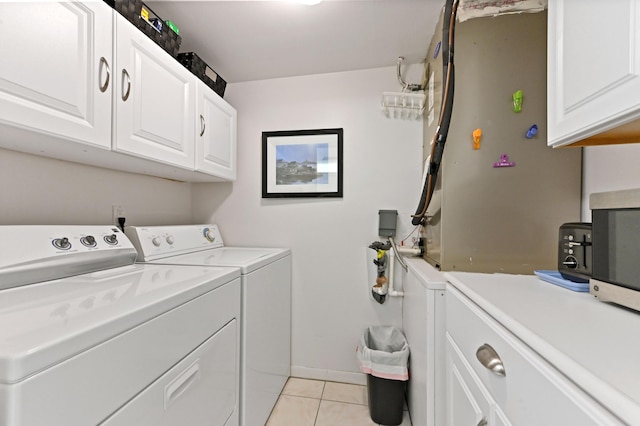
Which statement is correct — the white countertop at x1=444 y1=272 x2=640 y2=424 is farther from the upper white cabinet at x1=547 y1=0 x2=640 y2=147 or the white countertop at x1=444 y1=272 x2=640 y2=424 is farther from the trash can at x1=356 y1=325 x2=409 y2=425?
the trash can at x1=356 y1=325 x2=409 y2=425

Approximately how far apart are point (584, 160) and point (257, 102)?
2.05 metres

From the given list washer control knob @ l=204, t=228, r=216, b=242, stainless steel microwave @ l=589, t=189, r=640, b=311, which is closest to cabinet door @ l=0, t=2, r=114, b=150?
washer control knob @ l=204, t=228, r=216, b=242

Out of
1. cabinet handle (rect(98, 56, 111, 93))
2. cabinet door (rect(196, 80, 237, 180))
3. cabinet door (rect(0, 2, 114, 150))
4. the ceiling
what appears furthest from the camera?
cabinet door (rect(196, 80, 237, 180))

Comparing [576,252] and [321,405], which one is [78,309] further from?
[321,405]

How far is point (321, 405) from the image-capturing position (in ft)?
5.59

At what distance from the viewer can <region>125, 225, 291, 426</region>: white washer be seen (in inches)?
50.7

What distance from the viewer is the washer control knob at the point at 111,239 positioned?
1.26 metres

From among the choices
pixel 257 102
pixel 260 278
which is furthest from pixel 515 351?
pixel 257 102

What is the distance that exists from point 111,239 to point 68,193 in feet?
1.03

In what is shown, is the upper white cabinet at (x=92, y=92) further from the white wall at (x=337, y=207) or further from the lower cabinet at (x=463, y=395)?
the lower cabinet at (x=463, y=395)

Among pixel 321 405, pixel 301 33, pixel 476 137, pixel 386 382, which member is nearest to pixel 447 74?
pixel 476 137

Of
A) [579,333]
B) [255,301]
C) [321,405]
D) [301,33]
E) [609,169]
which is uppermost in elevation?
[301,33]

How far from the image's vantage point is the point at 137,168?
4.95ft

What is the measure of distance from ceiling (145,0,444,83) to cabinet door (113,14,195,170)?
328mm
